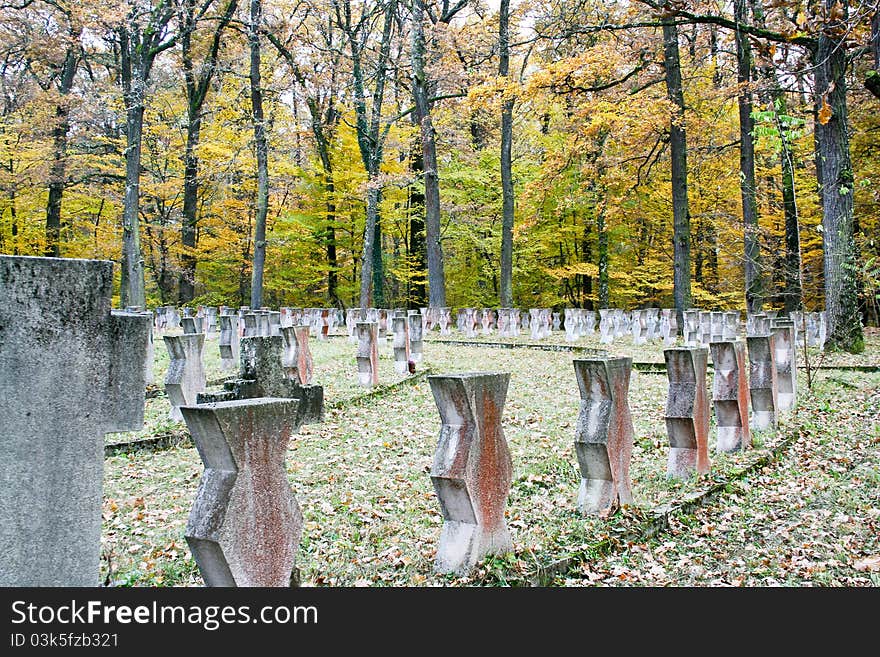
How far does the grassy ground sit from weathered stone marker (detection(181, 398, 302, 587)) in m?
0.98

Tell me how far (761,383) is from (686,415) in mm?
2137

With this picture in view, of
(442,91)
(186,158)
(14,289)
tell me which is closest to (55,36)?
(186,158)

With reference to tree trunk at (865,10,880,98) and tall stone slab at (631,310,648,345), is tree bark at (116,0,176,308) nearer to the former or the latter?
tall stone slab at (631,310,648,345)

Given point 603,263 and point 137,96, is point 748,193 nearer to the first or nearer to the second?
point 603,263

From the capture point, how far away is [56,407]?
2807 mm

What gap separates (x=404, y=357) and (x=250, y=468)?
9.66 m

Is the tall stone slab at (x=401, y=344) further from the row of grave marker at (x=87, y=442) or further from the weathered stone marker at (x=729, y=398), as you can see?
the row of grave marker at (x=87, y=442)

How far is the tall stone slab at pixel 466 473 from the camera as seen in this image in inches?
153

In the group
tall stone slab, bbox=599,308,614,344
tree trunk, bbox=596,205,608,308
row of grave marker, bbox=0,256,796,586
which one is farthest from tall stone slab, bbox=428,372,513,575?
tree trunk, bbox=596,205,608,308

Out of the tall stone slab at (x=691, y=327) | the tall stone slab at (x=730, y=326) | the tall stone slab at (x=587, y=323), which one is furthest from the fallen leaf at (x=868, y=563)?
the tall stone slab at (x=587, y=323)

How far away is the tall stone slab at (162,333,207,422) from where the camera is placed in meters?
8.59

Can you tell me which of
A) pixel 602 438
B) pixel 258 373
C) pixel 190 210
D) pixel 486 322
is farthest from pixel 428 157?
pixel 602 438

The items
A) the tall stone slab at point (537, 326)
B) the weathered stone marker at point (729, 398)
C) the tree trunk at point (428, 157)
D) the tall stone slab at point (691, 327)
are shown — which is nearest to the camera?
the weathered stone marker at point (729, 398)

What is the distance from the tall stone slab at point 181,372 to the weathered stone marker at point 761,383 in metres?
6.64
